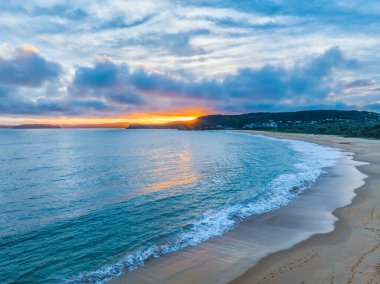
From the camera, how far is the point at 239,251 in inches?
502

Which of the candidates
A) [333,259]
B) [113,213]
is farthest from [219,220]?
[333,259]

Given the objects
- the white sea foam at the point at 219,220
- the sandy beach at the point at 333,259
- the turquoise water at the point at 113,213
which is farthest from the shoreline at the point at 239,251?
the turquoise water at the point at 113,213

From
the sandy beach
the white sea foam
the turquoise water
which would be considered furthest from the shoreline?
the turquoise water

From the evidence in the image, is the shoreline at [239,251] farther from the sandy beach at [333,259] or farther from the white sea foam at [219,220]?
the white sea foam at [219,220]

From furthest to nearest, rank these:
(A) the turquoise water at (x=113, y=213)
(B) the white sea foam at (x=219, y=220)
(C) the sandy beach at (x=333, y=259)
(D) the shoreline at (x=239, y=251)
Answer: (A) the turquoise water at (x=113, y=213) < (B) the white sea foam at (x=219, y=220) < (D) the shoreline at (x=239, y=251) < (C) the sandy beach at (x=333, y=259)

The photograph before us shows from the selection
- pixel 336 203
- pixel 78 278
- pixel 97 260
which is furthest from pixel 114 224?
pixel 336 203

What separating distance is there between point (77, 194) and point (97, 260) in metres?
12.7

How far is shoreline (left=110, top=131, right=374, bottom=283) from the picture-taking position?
10570 mm

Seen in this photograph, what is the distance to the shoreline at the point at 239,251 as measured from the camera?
10.6 meters

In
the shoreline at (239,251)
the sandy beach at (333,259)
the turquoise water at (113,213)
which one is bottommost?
the turquoise water at (113,213)

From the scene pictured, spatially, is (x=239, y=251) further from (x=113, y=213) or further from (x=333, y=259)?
(x=113, y=213)

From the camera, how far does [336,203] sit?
20.1 metres

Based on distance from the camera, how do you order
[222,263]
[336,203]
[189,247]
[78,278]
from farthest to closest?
[336,203] < [189,247] < [222,263] < [78,278]

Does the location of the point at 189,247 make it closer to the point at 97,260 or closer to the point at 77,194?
the point at 97,260
